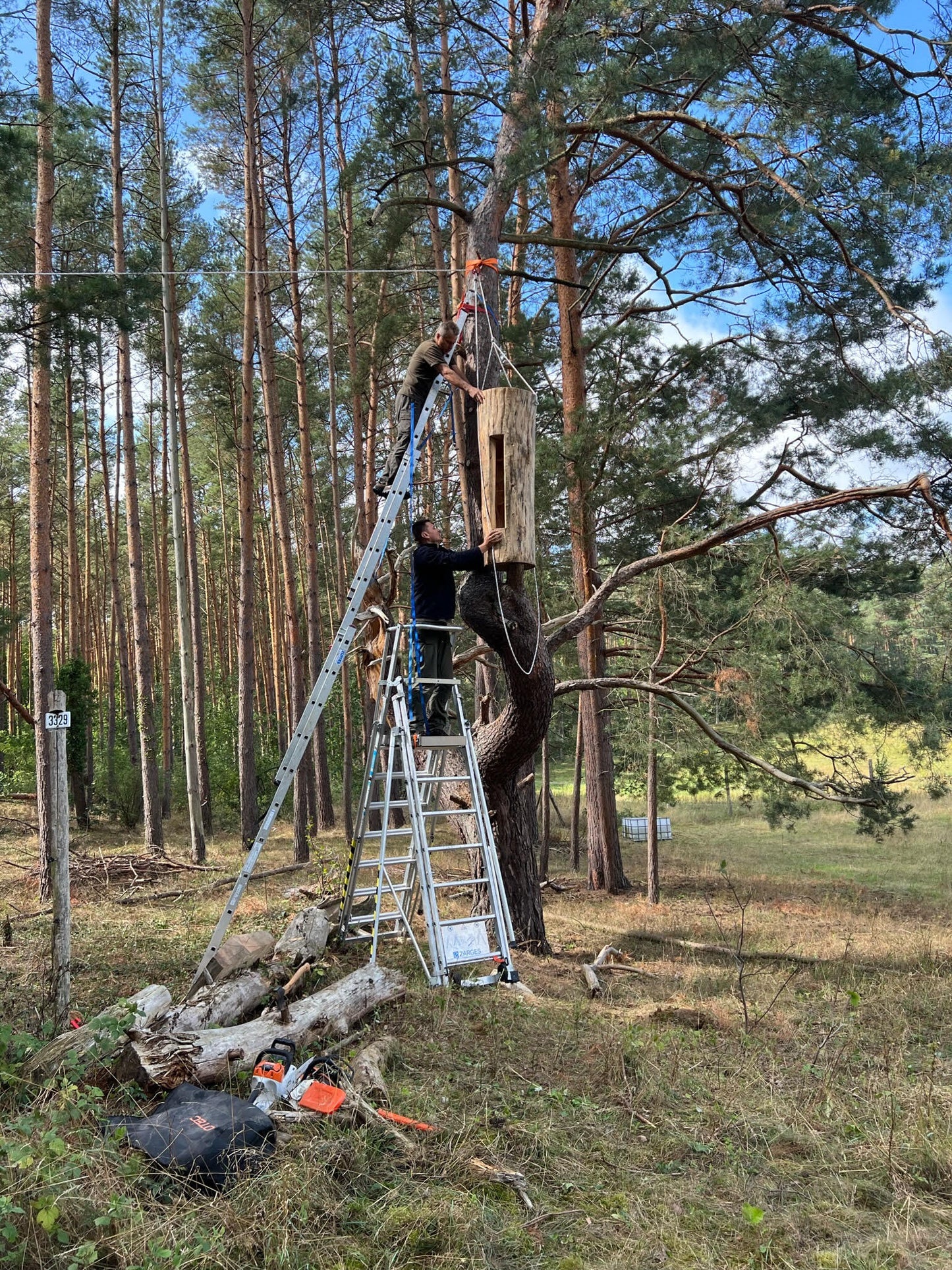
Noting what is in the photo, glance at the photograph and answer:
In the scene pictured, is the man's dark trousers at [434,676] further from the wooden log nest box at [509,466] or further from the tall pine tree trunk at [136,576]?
the tall pine tree trunk at [136,576]

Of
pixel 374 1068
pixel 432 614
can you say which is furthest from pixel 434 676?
pixel 374 1068

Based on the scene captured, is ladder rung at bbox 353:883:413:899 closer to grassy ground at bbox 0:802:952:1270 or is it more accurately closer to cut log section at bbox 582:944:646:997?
grassy ground at bbox 0:802:952:1270

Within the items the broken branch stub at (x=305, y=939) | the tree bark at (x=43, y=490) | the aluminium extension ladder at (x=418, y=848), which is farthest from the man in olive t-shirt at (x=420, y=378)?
the tree bark at (x=43, y=490)

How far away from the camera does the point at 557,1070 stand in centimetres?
519

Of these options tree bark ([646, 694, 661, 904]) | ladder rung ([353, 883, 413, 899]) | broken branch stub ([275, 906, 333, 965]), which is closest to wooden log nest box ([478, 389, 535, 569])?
ladder rung ([353, 883, 413, 899])

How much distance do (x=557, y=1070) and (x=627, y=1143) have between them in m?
0.95

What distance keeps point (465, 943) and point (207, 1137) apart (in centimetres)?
304

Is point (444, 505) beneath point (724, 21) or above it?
beneath

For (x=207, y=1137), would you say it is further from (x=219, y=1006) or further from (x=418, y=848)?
(x=418, y=848)

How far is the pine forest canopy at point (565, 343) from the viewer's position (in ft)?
25.4

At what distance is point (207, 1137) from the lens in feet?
12.1

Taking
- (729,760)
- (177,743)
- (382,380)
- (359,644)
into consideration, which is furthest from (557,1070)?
(177,743)

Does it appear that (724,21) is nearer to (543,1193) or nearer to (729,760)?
(543,1193)

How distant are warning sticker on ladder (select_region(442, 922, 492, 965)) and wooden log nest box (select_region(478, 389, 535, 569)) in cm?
270
